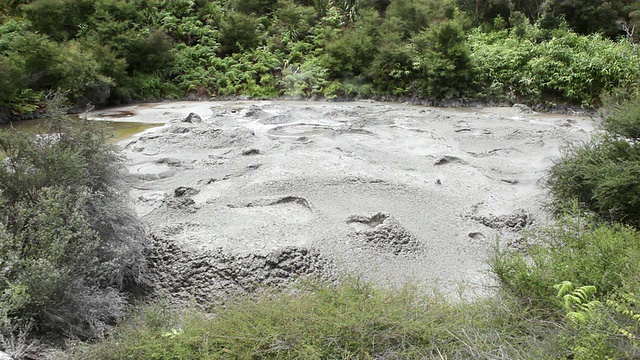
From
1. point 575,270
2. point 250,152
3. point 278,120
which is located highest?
point 575,270

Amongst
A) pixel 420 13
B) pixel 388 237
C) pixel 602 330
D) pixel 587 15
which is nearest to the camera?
pixel 602 330

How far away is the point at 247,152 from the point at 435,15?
1519 cm

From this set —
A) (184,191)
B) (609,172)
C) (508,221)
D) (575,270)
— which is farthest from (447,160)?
(575,270)

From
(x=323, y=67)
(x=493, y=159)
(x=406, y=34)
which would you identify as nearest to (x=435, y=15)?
(x=406, y=34)

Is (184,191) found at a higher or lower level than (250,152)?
higher

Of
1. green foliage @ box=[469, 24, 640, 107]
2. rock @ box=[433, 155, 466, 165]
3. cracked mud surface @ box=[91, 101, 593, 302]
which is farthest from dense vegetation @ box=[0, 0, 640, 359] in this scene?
rock @ box=[433, 155, 466, 165]

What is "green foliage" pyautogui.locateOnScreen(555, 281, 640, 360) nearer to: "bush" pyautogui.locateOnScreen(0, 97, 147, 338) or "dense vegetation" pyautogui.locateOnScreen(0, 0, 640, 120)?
"bush" pyautogui.locateOnScreen(0, 97, 147, 338)

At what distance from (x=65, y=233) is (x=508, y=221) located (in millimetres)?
5554

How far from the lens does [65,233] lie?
4.31 m

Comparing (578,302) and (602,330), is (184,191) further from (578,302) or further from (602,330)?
(602,330)

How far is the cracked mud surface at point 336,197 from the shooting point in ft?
18.1

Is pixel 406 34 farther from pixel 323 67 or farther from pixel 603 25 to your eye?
pixel 603 25

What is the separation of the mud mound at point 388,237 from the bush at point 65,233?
273cm

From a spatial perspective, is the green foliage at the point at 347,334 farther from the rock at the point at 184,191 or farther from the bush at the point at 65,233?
the rock at the point at 184,191
